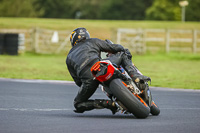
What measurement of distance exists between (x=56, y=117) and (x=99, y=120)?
79 cm

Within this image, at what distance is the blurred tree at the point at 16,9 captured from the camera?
9877 centimetres

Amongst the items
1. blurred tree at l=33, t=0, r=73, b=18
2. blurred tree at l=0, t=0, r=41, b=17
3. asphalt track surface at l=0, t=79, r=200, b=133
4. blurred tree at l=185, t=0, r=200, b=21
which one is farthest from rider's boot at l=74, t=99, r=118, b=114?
blurred tree at l=33, t=0, r=73, b=18

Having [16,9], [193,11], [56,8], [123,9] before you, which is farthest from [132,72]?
[56,8]

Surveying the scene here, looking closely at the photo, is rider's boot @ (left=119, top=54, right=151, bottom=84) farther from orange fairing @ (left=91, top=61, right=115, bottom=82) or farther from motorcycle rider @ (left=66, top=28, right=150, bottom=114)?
orange fairing @ (left=91, top=61, right=115, bottom=82)

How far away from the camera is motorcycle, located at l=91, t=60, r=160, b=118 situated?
8562 mm

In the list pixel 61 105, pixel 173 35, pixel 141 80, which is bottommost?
pixel 173 35

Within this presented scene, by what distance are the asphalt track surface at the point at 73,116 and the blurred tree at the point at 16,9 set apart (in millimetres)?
85652

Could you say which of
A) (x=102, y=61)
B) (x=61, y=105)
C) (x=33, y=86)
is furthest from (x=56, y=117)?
(x=33, y=86)

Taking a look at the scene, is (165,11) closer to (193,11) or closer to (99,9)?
(193,11)

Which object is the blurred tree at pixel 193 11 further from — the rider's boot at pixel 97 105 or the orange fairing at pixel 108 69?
the orange fairing at pixel 108 69

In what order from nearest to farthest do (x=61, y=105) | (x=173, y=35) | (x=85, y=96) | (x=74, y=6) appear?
(x=85, y=96) → (x=61, y=105) → (x=173, y=35) → (x=74, y=6)

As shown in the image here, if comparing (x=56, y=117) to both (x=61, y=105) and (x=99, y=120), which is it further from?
(x=61, y=105)

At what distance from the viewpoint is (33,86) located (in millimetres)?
16047

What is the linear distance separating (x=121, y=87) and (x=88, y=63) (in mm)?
820
